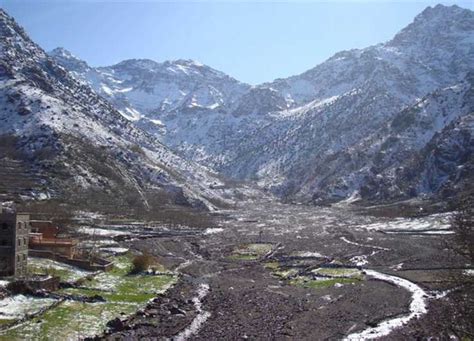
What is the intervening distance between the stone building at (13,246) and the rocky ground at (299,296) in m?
19.7

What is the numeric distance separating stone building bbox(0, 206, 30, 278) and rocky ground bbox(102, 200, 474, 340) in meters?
19.7

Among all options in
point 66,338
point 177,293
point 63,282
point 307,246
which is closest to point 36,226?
point 63,282

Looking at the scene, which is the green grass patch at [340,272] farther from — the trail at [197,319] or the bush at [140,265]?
the bush at [140,265]

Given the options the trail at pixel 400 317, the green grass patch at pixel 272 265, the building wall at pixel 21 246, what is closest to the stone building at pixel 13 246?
the building wall at pixel 21 246

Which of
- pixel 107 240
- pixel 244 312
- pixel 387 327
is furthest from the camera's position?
pixel 107 240

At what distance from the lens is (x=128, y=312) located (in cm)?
5941

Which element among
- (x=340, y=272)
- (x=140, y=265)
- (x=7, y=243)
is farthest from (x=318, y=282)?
(x=7, y=243)

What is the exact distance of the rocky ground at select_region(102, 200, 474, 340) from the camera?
54.8 meters

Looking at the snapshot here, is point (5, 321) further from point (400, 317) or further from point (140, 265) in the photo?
point (400, 317)

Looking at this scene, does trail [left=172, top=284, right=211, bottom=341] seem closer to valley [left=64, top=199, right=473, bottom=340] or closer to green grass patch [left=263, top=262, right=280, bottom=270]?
valley [left=64, top=199, right=473, bottom=340]

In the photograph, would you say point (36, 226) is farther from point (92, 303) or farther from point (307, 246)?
point (307, 246)

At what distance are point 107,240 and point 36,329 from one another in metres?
73.6

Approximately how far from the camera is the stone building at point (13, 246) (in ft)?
225

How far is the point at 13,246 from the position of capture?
6944cm
